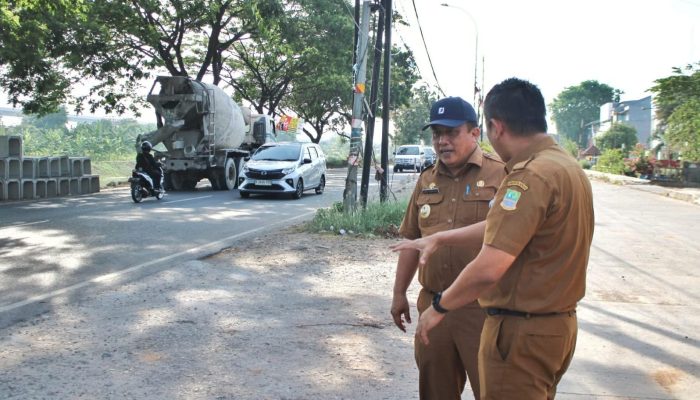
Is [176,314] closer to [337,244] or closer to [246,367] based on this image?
[246,367]

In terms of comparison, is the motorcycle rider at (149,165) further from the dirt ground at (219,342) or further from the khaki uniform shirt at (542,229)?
the khaki uniform shirt at (542,229)

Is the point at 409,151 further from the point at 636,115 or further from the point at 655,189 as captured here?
the point at 636,115

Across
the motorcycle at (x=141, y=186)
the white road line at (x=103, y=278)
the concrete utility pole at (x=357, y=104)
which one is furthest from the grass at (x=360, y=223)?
the motorcycle at (x=141, y=186)

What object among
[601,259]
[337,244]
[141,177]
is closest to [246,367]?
[337,244]

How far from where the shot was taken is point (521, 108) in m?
2.23

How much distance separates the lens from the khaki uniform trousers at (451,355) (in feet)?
9.47

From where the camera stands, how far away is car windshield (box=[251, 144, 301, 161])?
710 inches

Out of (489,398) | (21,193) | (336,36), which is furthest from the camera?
(336,36)

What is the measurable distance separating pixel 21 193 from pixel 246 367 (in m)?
14.9

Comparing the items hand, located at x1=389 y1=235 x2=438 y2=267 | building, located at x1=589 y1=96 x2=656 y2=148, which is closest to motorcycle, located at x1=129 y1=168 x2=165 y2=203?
hand, located at x1=389 y1=235 x2=438 y2=267

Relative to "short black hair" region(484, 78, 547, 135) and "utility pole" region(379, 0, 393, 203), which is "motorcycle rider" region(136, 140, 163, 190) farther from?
"short black hair" region(484, 78, 547, 135)

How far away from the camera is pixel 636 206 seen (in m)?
17.9

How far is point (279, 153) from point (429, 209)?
15.3m

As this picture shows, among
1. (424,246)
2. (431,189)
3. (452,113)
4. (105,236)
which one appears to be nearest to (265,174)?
(105,236)
